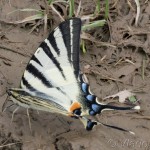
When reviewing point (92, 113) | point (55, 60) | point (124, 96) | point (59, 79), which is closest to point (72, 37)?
point (55, 60)

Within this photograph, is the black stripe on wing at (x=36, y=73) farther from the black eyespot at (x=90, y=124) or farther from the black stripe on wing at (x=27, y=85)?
the black eyespot at (x=90, y=124)

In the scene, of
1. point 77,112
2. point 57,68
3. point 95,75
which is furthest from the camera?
point 95,75

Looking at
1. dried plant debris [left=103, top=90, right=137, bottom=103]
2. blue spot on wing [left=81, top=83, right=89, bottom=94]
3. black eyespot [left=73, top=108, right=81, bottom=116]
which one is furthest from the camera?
dried plant debris [left=103, top=90, right=137, bottom=103]

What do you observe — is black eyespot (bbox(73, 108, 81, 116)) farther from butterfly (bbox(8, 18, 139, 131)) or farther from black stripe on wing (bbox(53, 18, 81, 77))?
black stripe on wing (bbox(53, 18, 81, 77))

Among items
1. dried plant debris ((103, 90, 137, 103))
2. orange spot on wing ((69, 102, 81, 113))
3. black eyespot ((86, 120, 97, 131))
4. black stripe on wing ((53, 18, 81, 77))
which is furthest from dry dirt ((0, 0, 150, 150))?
black stripe on wing ((53, 18, 81, 77))

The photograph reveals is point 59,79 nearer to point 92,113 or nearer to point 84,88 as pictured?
point 84,88

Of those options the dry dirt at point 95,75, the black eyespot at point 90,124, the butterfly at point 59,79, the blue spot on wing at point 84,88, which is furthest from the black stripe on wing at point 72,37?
the dry dirt at point 95,75
